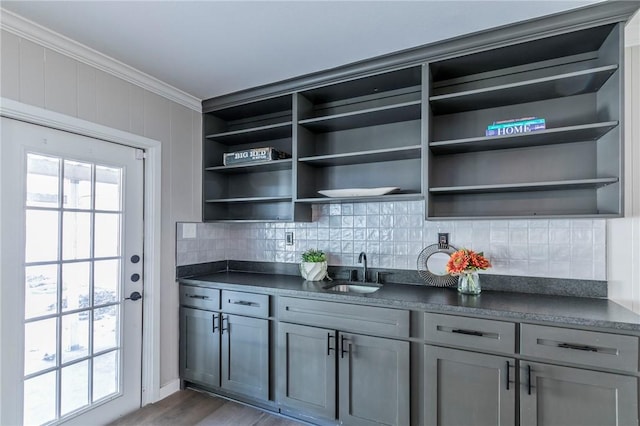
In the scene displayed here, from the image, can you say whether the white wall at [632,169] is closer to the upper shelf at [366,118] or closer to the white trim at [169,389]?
the upper shelf at [366,118]

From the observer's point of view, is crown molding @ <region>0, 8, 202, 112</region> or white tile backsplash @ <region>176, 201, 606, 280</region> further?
white tile backsplash @ <region>176, 201, 606, 280</region>

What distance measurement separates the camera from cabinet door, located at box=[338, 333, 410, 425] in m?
1.95

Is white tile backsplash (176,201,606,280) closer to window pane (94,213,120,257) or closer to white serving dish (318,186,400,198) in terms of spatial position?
white serving dish (318,186,400,198)

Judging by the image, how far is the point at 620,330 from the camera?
59.1 inches

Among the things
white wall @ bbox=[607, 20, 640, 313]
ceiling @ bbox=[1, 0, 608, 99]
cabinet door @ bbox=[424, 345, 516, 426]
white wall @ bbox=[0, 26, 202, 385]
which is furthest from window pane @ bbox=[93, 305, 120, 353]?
white wall @ bbox=[607, 20, 640, 313]

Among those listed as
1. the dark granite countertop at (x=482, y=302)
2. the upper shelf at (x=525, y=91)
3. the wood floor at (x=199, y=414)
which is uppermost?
the upper shelf at (x=525, y=91)

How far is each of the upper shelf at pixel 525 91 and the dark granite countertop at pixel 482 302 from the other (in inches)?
47.9

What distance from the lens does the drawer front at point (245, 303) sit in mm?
2391

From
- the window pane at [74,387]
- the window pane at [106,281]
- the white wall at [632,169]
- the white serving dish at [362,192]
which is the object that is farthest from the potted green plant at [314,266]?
the white wall at [632,169]

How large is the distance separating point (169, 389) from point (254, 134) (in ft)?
7.13

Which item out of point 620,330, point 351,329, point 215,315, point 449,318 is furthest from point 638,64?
point 215,315

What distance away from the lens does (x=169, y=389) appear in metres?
2.68

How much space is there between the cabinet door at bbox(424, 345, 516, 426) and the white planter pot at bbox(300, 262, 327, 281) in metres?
1.00

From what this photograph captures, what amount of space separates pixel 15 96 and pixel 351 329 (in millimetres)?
2276
